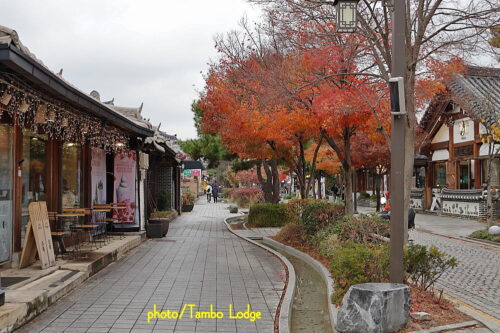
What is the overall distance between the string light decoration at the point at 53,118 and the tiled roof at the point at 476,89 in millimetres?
15655

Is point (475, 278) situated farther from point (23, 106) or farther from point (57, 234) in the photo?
point (23, 106)

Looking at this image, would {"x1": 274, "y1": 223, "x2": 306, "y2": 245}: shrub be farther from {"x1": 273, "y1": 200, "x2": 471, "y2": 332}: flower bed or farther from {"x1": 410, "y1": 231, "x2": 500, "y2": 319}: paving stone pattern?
{"x1": 410, "y1": 231, "x2": 500, "y2": 319}: paving stone pattern

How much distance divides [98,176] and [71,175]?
6.37 ft

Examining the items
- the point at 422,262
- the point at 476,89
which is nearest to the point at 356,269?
the point at 422,262

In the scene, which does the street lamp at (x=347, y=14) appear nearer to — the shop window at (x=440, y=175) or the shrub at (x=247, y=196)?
the shop window at (x=440, y=175)

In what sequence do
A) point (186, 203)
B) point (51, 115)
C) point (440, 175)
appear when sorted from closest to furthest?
point (51, 115) < point (440, 175) < point (186, 203)

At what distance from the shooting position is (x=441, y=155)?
1134 inches

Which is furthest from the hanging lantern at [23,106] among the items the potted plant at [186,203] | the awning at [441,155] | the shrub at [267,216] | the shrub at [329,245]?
the awning at [441,155]

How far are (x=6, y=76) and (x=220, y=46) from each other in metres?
11.4

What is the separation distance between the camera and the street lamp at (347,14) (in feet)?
22.6

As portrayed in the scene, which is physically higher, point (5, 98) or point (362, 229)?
point (5, 98)

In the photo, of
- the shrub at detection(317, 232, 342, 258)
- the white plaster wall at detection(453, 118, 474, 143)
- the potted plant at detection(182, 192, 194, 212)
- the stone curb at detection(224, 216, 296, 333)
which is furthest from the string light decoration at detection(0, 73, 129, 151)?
the white plaster wall at detection(453, 118, 474, 143)

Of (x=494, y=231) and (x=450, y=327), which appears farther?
(x=494, y=231)

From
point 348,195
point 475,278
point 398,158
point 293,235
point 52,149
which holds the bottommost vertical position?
point 475,278
